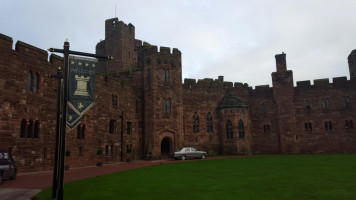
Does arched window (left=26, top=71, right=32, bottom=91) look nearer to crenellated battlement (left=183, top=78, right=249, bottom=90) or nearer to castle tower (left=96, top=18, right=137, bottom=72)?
crenellated battlement (left=183, top=78, right=249, bottom=90)

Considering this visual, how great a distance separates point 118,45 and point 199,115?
17812mm

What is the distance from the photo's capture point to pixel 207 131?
35.2 meters

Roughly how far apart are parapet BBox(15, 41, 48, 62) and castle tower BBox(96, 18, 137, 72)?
22649mm

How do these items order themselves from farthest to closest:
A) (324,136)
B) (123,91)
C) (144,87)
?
(324,136) < (144,87) < (123,91)

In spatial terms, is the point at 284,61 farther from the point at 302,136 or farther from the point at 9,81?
the point at 9,81

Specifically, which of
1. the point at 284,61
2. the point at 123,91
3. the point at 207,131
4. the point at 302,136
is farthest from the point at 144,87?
the point at 302,136

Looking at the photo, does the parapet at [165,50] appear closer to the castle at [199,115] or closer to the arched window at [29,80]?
the castle at [199,115]

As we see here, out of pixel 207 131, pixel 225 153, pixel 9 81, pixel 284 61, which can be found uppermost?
pixel 284 61

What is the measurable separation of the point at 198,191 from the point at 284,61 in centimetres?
3012

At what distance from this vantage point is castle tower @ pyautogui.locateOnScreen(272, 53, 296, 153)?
1363 inches

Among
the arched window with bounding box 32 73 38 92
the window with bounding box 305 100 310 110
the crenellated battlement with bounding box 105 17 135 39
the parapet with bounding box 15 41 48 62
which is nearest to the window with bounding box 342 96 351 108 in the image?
the window with bounding box 305 100 310 110

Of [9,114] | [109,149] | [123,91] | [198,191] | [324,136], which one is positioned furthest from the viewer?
[324,136]

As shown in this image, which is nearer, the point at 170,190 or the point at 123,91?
the point at 170,190

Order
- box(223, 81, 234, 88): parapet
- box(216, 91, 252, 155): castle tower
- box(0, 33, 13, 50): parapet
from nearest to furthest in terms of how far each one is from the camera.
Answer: box(0, 33, 13, 50): parapet < box(216, 91, 252, 155): castle tower < box(223, 81, 234, 88): parapet
